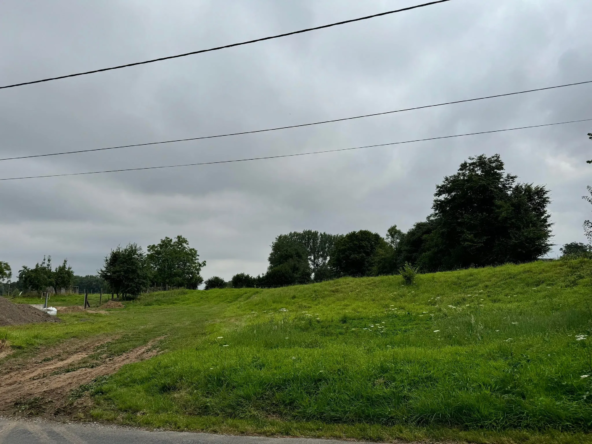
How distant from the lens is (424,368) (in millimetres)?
6172

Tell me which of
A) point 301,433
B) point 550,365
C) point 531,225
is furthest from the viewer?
point 531,225

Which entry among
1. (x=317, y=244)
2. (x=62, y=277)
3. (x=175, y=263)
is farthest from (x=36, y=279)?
(x=317, y=244)

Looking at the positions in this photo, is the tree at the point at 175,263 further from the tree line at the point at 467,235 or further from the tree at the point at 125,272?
the tree at the point at 125,272

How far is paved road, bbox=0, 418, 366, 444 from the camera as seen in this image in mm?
4625

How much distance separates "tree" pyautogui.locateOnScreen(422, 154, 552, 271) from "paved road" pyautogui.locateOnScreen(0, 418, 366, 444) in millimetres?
38192

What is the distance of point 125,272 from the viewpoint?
133 feet

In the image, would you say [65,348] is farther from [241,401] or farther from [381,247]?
[381,247]

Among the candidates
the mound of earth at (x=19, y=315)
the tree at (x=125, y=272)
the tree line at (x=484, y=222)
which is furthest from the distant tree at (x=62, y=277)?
the tree line at (x=484, y=222)

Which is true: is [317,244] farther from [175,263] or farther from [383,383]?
[383,383]

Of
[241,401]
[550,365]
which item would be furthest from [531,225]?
[241,401]

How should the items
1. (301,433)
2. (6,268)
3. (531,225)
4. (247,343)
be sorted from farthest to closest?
1. (6,268)
2. (531,225)
3. (247,343)
4. (301,433)

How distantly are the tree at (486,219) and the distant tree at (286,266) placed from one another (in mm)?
32677

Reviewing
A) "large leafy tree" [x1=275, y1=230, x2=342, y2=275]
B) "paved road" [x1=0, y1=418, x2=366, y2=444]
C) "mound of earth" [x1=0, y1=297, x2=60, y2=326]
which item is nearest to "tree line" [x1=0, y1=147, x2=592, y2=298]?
"mound of earth" [x1=0, y1=297, x2=60, y2=326]

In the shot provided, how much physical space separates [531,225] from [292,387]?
4036cm
